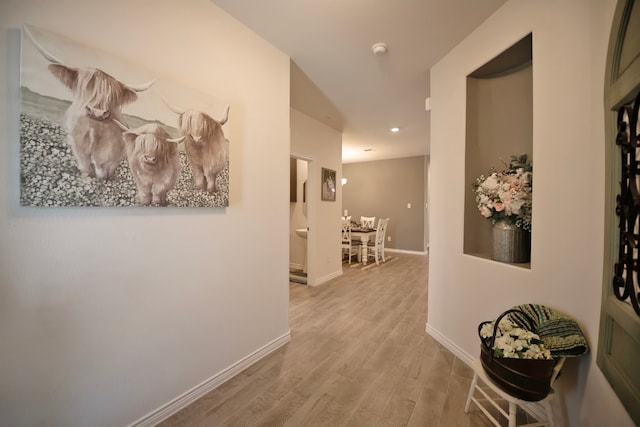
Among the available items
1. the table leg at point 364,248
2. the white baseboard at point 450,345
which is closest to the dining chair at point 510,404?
the white baseboard at point 450,345

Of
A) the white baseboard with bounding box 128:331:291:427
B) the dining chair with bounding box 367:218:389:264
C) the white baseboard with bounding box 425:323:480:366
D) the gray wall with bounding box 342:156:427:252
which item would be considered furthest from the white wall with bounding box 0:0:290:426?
the gray wall with bounding box 342:156:427:252

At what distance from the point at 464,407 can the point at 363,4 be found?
265 centimetres

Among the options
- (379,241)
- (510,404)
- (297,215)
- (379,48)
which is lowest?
(510,404)

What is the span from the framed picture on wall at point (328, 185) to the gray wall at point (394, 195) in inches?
125

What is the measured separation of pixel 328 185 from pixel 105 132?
339 centimetres

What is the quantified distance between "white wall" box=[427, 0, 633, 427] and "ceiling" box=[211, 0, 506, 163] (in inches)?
11.8

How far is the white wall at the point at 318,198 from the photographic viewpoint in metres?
3.82

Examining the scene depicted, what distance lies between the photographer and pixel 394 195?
23.5 ft

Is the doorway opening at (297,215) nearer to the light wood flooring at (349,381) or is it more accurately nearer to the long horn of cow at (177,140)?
the light wood flooring at (349,381)

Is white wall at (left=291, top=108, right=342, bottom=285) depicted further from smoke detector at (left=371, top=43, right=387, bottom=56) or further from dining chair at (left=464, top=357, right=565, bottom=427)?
dining chair at (left=464, top=357, right=565, bottom=427)

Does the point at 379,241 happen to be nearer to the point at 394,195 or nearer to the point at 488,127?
the point at 394,195

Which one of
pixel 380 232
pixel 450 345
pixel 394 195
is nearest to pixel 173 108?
pixel 450 345

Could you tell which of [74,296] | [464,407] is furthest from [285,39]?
[464,407]

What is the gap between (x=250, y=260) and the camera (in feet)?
6.56
